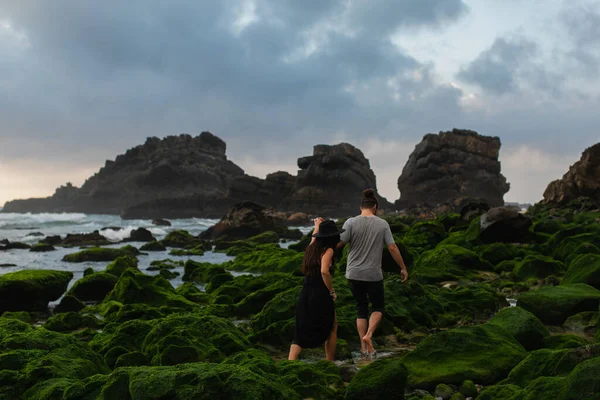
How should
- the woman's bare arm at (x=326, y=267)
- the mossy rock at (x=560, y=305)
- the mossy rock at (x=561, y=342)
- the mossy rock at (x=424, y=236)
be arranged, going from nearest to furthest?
the woman's bare arm at (x=326, y=267)
the mossy rock at (x=561, y=342)
the mossy rock at (x=560, y=305)
the mossy rock at (x=424, y=236)

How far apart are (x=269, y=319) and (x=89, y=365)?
3.83m

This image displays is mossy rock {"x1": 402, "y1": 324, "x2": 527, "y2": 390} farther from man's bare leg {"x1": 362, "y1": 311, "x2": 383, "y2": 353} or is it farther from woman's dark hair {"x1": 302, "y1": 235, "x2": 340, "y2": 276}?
woman's dark hair {"x1": 302, "y1": 235, "x2": 340, "y2": 276}

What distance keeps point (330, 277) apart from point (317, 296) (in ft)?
0.94

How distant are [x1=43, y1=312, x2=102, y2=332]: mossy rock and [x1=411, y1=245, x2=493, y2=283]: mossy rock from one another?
7.88 m

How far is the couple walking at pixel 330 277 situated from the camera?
6391mm

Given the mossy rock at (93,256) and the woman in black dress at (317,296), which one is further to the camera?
the mossy rock at (93,256)

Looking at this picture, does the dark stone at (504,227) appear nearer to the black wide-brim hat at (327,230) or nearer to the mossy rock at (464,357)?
the mossy rock at (464,357)

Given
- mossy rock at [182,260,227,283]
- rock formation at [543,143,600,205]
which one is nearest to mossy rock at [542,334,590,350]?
mossy rock at [182,260,227,283]

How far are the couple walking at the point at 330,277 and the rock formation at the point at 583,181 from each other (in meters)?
36.9

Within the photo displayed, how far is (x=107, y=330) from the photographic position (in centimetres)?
815

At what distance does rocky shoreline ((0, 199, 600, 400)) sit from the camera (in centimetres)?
429

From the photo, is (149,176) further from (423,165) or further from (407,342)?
(407,342)

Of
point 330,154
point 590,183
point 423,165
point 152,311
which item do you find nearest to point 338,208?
point 330,154

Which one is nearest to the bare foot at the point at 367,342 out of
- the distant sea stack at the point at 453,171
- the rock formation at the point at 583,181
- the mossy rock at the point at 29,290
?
the mossy rock at the point at 29,290
